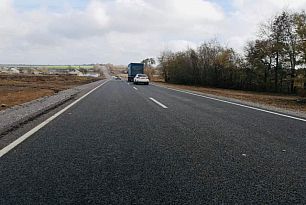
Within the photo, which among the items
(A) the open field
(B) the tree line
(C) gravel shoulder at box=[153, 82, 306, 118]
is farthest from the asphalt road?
(B) the tree line

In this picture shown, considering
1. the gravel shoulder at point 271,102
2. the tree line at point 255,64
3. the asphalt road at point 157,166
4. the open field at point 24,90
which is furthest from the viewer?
the tree line at point 255,64

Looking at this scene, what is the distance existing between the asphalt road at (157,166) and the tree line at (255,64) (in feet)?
134

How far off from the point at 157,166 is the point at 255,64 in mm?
51924

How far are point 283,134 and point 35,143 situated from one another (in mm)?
5195

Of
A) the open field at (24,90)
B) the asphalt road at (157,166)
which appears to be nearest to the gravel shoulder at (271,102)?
the asphalt road at (157,166)

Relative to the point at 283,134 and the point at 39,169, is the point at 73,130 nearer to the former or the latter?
the point at 39,169

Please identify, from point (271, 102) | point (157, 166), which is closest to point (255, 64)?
point (271, 102)

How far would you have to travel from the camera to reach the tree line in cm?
4931

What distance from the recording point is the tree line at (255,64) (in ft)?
162

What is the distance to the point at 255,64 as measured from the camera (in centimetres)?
5325

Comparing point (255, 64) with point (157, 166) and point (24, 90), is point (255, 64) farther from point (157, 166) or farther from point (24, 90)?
point (157, 166)

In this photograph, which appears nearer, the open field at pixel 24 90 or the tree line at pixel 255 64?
the open field at pixel 24 90

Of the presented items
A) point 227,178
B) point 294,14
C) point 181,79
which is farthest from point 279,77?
point 227,178

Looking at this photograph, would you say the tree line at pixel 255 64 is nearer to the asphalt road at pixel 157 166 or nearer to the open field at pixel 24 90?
the open field at pixel 24 90
